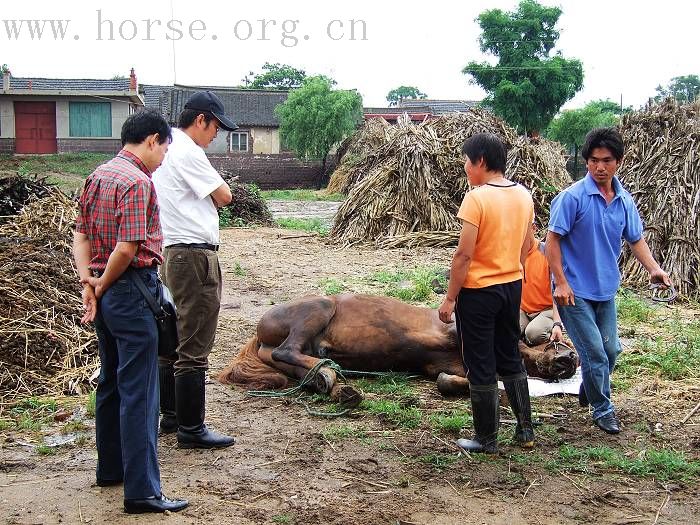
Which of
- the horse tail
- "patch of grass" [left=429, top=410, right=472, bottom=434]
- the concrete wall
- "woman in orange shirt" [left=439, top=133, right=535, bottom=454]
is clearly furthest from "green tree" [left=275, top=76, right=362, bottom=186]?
"woman in orange shirt" [left=439, top=133, right=535, bottom=454]

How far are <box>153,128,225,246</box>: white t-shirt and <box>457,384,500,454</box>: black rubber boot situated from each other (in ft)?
5.85

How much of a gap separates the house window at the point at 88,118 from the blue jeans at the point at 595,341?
34595mm

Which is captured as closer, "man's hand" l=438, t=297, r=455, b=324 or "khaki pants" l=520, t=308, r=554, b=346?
"man's hand" l=438, t=297, r=455, b=324

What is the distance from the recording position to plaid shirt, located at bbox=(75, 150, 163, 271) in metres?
3.35

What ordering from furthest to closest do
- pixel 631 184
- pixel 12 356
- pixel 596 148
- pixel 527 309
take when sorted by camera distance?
pixel 631 184 < pixel 527 309 < pixel 12 356 < pixel 596 148

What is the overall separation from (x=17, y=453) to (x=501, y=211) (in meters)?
3.09

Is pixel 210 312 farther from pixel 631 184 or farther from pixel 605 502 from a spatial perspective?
pixel 631 184

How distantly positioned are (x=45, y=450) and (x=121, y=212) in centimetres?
175

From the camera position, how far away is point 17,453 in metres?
4.29

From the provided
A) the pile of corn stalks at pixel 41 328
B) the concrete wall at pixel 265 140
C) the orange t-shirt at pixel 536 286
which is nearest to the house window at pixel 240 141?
the concrete wall at pixel 265 140

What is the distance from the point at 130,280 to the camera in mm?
3426

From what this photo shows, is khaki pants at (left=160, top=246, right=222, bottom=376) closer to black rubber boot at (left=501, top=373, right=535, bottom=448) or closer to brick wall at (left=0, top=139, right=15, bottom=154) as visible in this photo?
black rubber boot at (left=501, top=373, right=535, bottom=448)

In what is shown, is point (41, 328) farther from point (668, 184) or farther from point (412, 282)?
point (668, 184)

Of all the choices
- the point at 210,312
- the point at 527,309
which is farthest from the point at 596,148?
the point at 210,312
